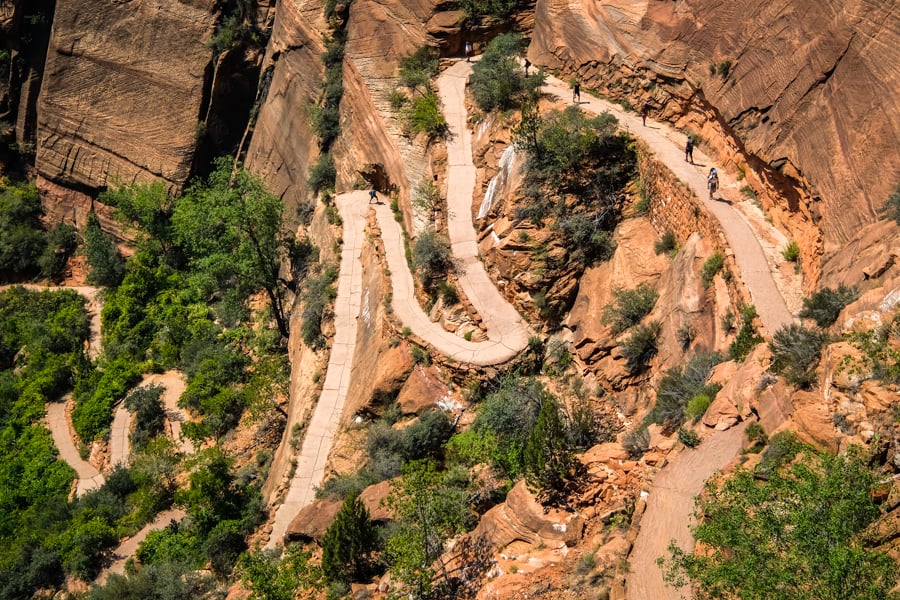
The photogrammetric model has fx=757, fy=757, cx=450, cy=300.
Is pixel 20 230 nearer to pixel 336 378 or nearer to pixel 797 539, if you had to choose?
pixel 336 378

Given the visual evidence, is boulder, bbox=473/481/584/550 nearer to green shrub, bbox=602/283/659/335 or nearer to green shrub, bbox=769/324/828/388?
green shrub, bbox=769/324/828/388

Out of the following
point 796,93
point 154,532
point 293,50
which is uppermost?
point 796,93

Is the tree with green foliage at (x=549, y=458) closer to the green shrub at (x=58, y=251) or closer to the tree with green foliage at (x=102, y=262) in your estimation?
the tree with green foliage at (x=102, y=262)

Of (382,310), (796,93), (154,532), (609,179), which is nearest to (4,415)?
(154,532)

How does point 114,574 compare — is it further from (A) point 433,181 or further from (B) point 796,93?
(B) point 796,93

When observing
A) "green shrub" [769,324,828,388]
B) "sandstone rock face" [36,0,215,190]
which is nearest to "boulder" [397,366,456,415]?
"green shrub" [769,324,828,388]

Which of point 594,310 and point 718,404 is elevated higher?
point 718,404
